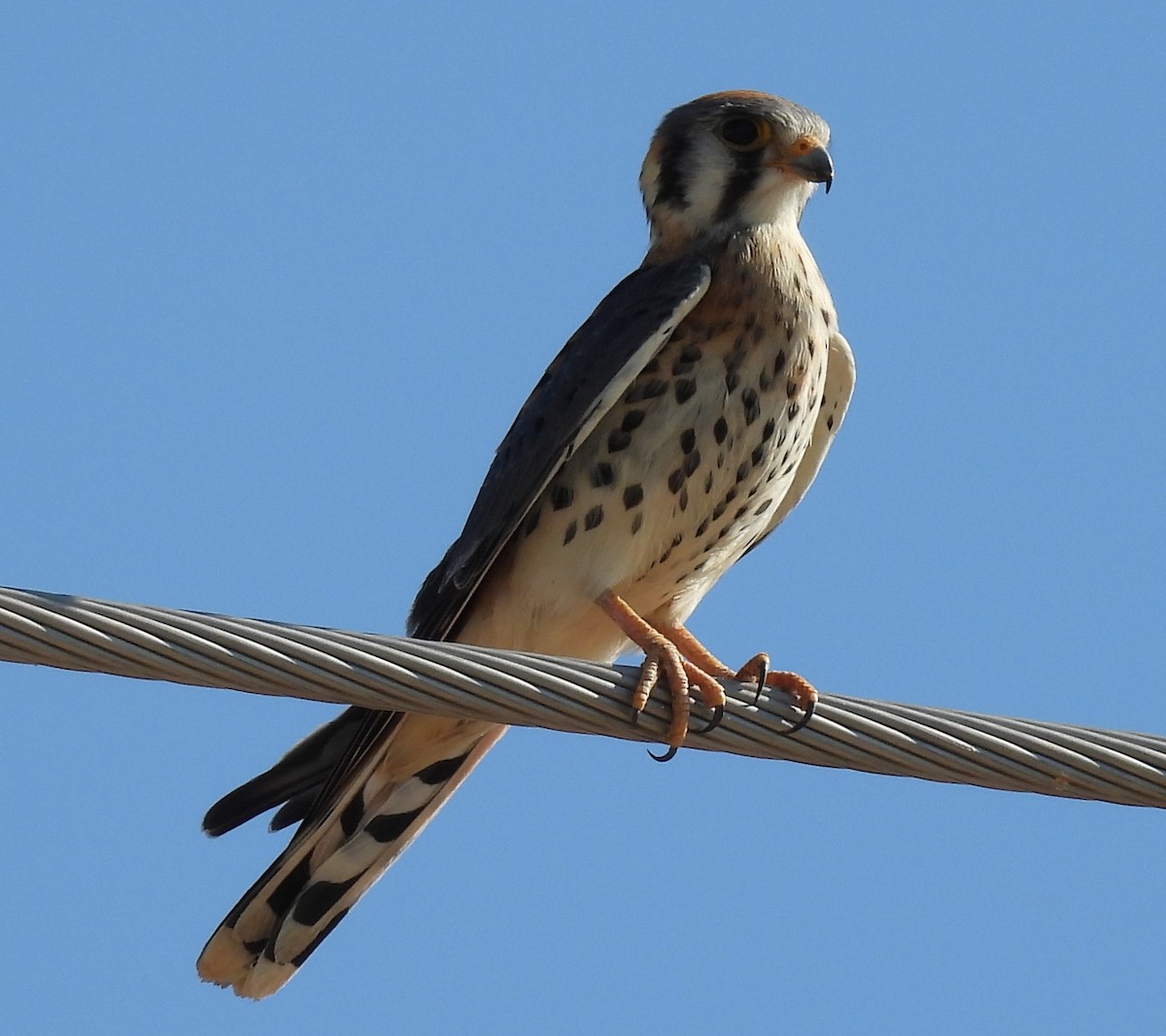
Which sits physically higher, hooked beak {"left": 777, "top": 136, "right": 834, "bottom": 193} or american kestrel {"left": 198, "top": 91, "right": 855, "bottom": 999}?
hooked beak {"left": 777, "top": 136, "right": 834, "bottom": 193}

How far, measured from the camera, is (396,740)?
15.1 feet

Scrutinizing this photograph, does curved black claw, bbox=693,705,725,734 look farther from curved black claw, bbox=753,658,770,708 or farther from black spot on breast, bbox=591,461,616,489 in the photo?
black spot on breast, bbox=591,461,616,489

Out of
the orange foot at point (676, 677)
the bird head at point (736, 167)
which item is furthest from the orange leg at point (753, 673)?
the bird head at point (736, 167)

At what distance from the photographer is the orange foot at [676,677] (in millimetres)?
3738

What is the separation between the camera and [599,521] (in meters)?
4.35

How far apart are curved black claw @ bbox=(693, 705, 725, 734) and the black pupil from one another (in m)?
1.61

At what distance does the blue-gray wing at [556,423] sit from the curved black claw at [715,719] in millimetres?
707

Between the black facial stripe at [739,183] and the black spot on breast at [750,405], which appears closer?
the black spot on breast at [750,405]

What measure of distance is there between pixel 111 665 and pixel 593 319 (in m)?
2.07

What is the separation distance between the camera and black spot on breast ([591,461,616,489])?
435cm

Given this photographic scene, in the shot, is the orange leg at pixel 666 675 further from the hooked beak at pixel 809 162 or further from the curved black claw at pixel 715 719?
the hooked beak at pixel 809 162

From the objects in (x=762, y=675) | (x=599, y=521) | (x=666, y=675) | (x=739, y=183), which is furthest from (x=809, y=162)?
(x=666, y=675)

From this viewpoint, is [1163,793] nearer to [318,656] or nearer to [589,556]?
[318,656]

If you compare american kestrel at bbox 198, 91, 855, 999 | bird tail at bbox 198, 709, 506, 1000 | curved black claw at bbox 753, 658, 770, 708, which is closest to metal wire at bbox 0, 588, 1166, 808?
curved black claw at bbox 753, 658, 770, 708
